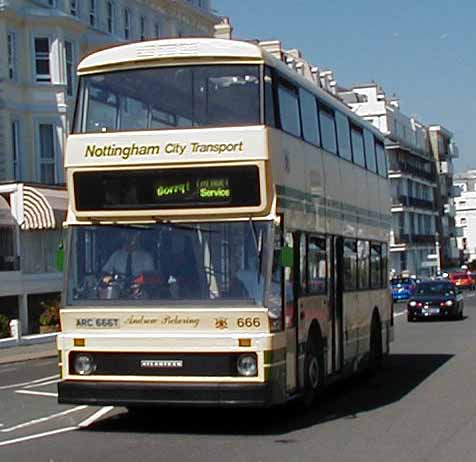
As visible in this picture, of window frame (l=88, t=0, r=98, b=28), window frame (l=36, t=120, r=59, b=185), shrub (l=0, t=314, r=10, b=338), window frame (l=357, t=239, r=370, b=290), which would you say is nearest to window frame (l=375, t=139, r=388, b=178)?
window frame (l=357, t=239, r=370, b=290)

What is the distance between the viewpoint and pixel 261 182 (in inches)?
482

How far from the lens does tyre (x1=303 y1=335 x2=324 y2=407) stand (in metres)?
14.0

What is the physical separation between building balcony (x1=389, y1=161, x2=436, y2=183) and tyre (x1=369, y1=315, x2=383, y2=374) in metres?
85.3

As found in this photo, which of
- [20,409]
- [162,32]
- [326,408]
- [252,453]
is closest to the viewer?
[252,453]

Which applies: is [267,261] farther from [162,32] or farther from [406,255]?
[406,255]

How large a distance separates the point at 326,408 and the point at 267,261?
355 centimetres

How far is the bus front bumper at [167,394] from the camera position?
1194 centimetres

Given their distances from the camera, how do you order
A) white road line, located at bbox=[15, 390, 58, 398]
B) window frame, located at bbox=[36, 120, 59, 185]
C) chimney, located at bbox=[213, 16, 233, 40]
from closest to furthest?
white road line, located at bbox=[15, 390, 58, 398] → window frame, located at bbox=[36, 120, 59, 185] → chimney, located at bbox=[213, 16, 233, 40]

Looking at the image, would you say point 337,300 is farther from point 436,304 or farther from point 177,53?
point 436,304

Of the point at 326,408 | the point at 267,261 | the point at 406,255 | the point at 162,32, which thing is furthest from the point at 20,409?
the point at 406,255

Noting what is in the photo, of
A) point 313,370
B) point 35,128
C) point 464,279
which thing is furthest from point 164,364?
point 464,279

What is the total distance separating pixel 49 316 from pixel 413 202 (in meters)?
81.8

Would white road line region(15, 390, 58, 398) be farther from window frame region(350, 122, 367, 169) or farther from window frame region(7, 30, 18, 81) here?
window frame region(7, 30, 18, 81)

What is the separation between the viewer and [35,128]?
1527 inches
